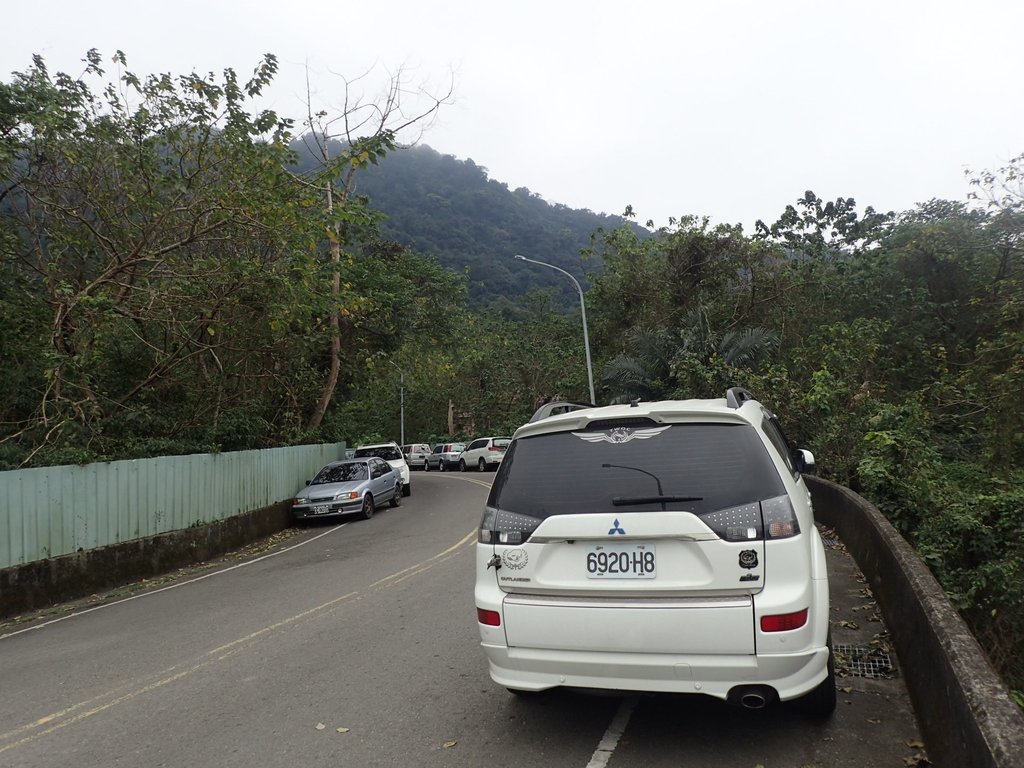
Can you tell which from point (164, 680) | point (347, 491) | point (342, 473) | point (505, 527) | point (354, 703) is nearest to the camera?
point (505, 527)

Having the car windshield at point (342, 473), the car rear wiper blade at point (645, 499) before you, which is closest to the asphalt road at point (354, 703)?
the car rear wiper blade at point (645, 499)

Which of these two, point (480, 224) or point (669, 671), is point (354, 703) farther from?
point (480, 224)

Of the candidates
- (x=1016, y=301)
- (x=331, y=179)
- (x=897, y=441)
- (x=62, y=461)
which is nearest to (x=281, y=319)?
(x=331, y=179)

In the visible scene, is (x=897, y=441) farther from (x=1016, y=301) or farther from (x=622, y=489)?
(x=622, y=489)

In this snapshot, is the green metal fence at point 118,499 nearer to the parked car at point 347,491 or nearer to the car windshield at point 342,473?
the parked car at point 347,491

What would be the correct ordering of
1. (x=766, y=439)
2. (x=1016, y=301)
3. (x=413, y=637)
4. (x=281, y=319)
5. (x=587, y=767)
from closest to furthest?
(x=587, y=767)
(x=766, y=439)
(x=413, y=637)
(x=281, y=319)
(x=1016, y=301)

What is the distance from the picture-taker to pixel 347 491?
1722 cm

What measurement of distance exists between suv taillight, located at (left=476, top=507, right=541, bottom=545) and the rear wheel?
45.7 ft

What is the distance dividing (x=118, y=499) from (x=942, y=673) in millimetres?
11451

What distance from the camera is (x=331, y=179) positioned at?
39.2ft

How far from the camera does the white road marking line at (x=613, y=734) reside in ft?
12.0

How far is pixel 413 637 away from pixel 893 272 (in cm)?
2556

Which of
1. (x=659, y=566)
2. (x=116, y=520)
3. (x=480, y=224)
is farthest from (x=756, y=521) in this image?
(x=480, y=224)

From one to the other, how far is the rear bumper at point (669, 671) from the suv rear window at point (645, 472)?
0.71 m
